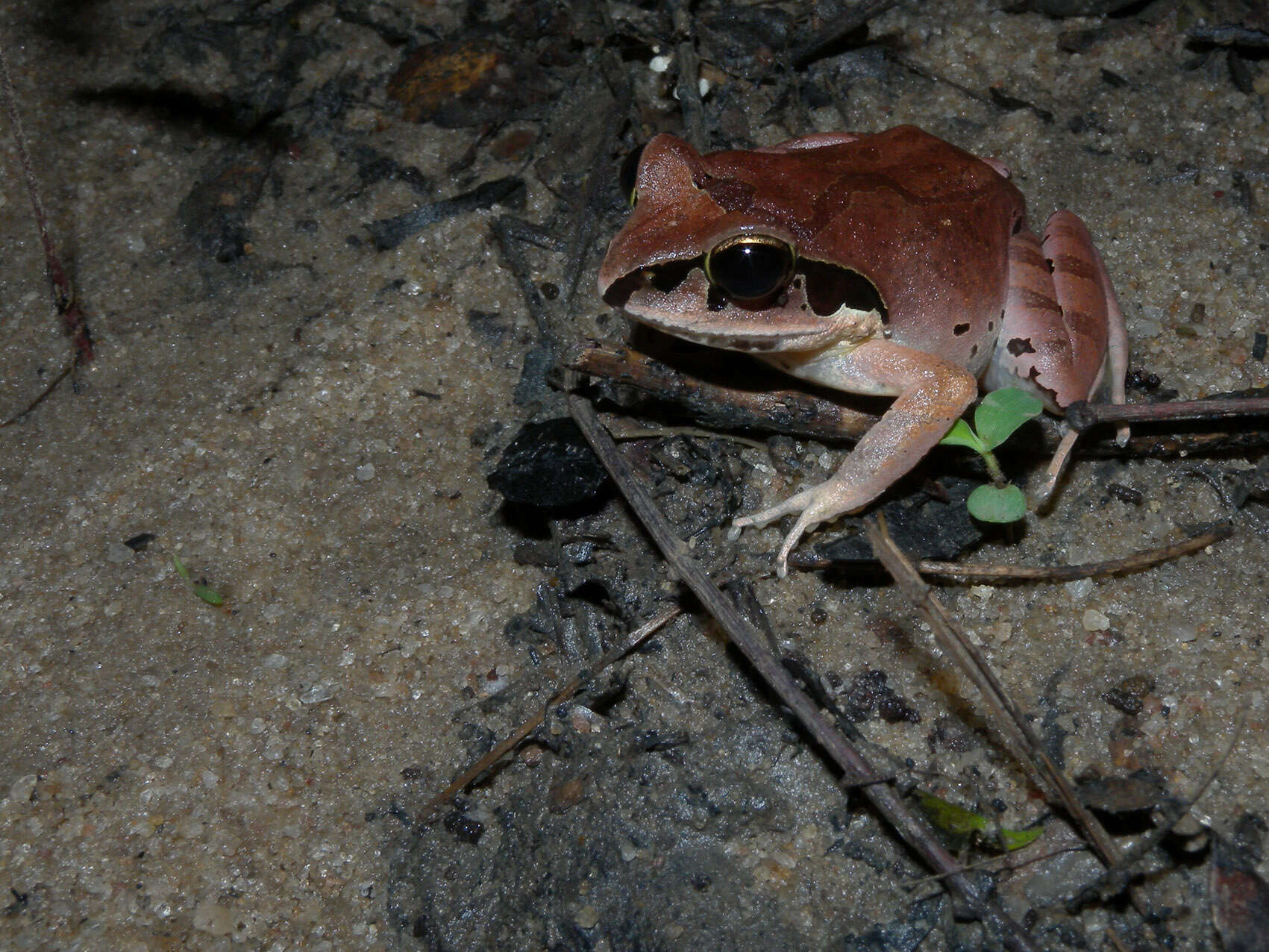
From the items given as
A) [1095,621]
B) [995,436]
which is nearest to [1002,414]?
[995,436]

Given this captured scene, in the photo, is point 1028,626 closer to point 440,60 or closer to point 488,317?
point 488,317

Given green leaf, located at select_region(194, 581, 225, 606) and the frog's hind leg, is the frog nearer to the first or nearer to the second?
the frog's hind leg

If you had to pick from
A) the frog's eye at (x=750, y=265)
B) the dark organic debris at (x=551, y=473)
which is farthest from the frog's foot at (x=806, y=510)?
the frog's eye at (x=750, y=265)

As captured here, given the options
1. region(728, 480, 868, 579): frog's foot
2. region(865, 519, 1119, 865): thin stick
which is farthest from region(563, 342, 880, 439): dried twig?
region(865, 519, 1119, 865): thin stick

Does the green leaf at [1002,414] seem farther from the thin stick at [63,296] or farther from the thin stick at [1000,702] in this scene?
the thin stick at [63,296]

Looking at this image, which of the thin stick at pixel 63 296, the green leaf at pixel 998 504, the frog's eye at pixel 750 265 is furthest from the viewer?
the thin stick at pixel 63 296
